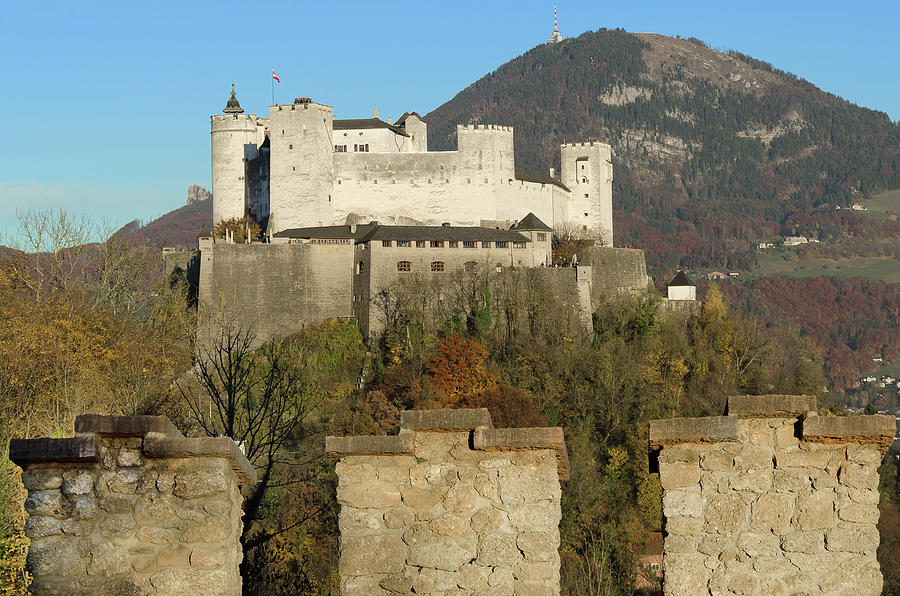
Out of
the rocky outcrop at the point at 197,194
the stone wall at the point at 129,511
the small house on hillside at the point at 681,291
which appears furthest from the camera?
the rocky outcrop at the point at 197,194

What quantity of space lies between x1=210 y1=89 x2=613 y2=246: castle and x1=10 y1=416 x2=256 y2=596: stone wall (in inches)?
2223

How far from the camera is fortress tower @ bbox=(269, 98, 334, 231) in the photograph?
212 feet

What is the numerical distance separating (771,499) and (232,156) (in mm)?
63375

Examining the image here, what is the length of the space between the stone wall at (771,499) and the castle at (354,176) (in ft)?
186

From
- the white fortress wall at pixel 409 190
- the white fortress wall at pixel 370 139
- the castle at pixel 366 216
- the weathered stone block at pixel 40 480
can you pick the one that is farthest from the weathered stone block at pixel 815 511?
the white fortress wall at pixel 370 139

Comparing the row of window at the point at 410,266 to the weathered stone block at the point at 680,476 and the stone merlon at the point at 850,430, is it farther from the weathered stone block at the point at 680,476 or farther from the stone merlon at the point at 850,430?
the stone merlon at the point at 850,430

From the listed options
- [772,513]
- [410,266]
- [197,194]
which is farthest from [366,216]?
[197,194]

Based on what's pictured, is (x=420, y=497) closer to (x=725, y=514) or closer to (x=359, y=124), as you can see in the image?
(x=725, y=514)

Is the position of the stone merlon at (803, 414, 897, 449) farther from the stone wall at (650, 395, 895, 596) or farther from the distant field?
the distant field

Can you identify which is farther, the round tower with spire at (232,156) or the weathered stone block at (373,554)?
the round tower with spire at (232,156)

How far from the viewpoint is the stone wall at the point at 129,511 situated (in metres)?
7.66

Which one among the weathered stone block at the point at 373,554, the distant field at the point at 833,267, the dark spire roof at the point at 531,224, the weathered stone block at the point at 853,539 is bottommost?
the weathered stone block at the point at 373,554

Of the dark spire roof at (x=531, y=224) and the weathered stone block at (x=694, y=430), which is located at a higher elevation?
the dark spire roof at (x=531, y=224)

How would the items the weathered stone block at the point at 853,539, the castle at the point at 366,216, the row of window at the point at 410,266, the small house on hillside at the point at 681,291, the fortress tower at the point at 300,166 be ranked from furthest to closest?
the small house on hillside at the point at 681,291 < the fortress tower at the point at 300,166 < the row of window at the point at 410,266 < the castle at the point at 366,216 < the weathered stone block at the point at 853,539
